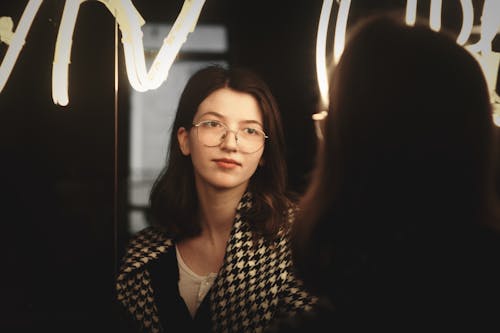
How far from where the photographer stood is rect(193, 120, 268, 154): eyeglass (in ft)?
6.50

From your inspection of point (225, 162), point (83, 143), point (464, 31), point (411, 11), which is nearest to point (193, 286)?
point (225, 162)

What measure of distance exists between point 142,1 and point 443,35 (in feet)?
5.49

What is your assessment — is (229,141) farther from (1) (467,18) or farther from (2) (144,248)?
(1) (467,18)

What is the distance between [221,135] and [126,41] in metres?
0.68

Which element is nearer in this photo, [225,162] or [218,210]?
[225,162]

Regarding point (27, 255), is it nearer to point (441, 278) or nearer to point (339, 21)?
point (339, 21)

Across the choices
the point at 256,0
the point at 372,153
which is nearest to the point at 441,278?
the point at 372,153

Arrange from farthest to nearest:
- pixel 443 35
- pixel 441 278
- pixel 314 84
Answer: pixel 314 84, pixel 443 35, pixel 441 278

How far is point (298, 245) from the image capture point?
123cm

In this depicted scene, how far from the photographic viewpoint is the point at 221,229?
2.16 metres

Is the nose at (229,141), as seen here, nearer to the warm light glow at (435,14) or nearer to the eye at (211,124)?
the eye at (211,124)

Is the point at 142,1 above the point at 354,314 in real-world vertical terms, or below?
above

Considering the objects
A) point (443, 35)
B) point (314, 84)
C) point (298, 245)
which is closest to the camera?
point (443, 35)

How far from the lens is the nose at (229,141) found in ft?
6.39
